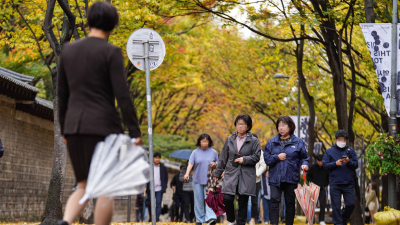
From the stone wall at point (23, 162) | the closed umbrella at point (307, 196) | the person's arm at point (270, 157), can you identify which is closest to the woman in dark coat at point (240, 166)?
the person's arm at point (270, 157)

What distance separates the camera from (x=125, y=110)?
4.30 m

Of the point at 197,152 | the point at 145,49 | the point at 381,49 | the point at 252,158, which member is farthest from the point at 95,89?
the point at 381,49

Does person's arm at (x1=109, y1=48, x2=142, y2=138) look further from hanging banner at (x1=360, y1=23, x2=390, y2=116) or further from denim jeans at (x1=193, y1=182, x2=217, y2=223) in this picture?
hanging banner at (x1=360, y1=23, x2=390, y2=116)

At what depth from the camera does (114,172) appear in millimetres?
3943

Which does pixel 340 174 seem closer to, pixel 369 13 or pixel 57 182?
pixel 369 13

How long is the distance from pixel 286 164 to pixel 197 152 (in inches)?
122

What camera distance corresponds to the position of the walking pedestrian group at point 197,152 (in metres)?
4.25

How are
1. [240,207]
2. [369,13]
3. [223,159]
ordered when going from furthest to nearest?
[369,13]
[223,159]
[240,207]

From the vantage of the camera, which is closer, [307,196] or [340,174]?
[307,196]

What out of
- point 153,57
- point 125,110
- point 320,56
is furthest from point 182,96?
point 125,110

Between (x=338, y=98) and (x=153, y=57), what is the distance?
757 centimetres

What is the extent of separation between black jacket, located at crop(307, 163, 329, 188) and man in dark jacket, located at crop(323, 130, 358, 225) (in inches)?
180

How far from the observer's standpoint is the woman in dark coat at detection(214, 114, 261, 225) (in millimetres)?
8953

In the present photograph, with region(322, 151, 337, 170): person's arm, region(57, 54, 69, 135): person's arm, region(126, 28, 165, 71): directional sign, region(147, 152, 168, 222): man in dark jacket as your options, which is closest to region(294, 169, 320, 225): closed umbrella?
region(322, 151, 337, 170): person's arm
